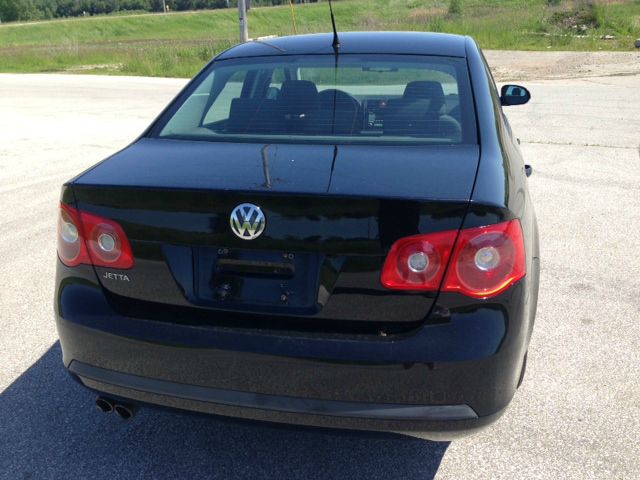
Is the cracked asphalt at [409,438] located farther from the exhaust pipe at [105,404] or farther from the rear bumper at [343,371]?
the exhaust pipe at [105,404]

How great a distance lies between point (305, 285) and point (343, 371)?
0.30m

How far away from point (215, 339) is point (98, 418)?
1.14 m

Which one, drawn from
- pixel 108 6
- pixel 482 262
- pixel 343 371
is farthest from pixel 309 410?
pixel 108 6

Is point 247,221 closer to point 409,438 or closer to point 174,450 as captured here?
point 409,438

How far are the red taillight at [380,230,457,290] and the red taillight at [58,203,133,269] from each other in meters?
0.92

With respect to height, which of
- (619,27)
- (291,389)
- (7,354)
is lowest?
(619,27)

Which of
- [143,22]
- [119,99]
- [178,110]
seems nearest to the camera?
[178,110]

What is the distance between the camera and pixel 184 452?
288 centimetres

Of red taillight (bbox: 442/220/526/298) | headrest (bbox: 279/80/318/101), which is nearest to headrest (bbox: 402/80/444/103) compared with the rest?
headrest (bbox: 279/80/318/101)

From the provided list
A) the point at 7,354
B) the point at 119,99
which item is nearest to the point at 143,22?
the point at 119,99

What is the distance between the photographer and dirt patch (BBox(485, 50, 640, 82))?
20.8 m

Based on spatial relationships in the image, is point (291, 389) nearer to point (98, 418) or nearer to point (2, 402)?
point (98, 418)

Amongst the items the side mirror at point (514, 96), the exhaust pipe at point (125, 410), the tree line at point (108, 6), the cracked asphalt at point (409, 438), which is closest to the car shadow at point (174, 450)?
the cracked asphalt at point (409, 438)

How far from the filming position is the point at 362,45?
11.9 feet
